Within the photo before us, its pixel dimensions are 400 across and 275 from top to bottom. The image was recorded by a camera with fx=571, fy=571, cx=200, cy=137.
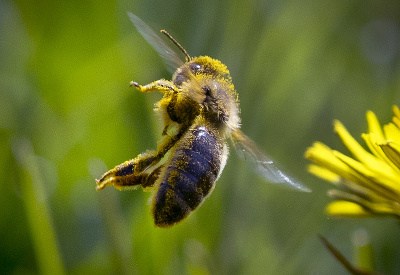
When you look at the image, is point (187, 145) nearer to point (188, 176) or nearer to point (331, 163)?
point (188, 176)

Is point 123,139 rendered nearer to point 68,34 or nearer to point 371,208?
point 68,34

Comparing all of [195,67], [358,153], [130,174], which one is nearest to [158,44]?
[195,67]

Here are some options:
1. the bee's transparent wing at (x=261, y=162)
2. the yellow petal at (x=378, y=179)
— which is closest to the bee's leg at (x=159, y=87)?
the bee's transparent wing at (x=261, y=162)

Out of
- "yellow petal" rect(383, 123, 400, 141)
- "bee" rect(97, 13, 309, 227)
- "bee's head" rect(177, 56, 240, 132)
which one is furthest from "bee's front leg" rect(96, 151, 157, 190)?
"yellow petal" rect(383, 123, 400, 141)

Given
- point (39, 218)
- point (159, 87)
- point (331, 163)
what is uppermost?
point (159, 87)

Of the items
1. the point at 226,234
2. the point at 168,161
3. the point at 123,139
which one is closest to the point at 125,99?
the point at 123,139

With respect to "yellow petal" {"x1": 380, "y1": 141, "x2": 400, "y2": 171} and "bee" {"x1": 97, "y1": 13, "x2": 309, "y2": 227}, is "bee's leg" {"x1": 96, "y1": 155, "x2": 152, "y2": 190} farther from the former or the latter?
"yellow petal" {"x1": 380, "y1": 141, "x2": 400, "y2": 171}
